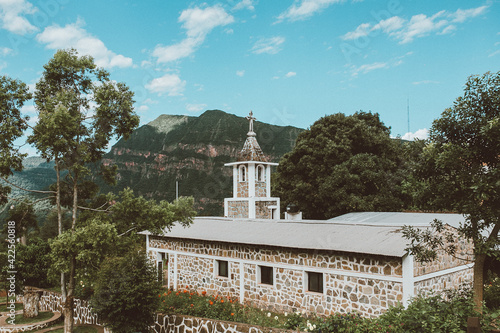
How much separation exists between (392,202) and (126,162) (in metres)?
58.8

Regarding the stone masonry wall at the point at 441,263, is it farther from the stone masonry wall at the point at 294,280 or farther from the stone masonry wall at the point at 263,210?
the stone masonry wall at the point at 263,210

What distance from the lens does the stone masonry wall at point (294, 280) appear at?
11.8 metres

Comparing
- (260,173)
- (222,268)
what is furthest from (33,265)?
(260,173)

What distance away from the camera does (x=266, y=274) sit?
49.5 feet

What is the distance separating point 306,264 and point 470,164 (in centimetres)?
732

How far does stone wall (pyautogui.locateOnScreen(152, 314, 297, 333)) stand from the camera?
9.81 meters

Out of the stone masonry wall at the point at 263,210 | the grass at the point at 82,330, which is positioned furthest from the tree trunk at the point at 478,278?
the stone masonry wall at the point at 263,210

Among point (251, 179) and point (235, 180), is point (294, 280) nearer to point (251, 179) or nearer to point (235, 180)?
point (251, 179)

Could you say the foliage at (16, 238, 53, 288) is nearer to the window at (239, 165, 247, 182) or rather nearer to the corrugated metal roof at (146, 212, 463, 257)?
the corrugated metal roof at (146, 212, 463, 257)

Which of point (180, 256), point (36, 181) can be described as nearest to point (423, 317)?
point (180, 256)

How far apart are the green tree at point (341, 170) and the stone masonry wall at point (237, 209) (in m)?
8.90

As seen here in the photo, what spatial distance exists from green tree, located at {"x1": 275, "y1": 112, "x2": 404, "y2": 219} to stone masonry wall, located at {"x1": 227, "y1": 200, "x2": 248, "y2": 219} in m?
8.90

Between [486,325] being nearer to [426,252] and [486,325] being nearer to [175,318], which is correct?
[426,252]

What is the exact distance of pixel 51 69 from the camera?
13.0 meters
